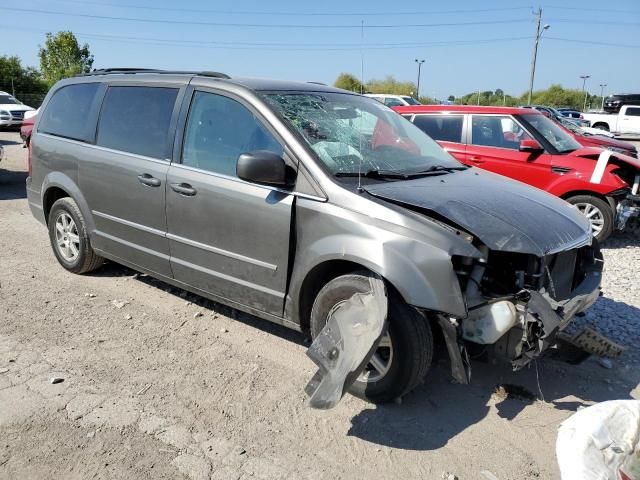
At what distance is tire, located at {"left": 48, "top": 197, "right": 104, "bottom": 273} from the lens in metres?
5.02

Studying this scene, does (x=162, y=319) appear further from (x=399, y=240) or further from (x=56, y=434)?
(x=399, y=240)

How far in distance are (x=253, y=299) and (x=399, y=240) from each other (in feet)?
4.10

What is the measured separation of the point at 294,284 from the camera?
347cm

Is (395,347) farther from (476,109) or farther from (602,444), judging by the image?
(476,109)

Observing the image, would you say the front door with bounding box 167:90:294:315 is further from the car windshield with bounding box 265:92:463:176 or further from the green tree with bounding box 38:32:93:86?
the green tree with bounding box 38:32:93:86

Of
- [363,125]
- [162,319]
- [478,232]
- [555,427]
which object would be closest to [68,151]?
[162,319]

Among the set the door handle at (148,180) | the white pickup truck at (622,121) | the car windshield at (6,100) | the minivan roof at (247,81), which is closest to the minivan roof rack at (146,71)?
the minivan roof at (247,81)

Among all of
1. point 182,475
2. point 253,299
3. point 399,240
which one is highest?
point 399,240

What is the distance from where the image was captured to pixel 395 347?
121 inches

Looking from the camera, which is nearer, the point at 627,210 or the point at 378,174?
the point at 378,174

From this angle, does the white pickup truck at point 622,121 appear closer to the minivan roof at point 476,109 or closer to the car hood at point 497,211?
the minivan roof at point 476,109

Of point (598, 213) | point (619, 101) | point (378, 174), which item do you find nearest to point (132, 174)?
point (378, 174)

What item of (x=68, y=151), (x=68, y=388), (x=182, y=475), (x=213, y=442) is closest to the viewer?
(x=182, y=475)

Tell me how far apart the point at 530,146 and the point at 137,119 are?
5262 mm
